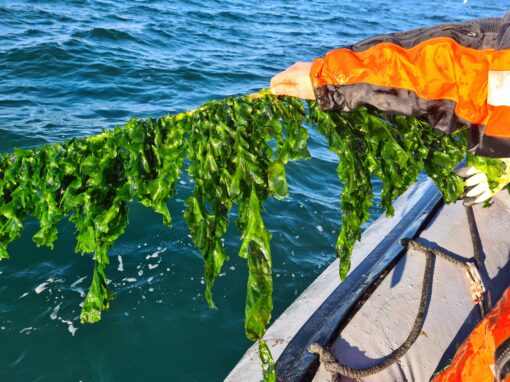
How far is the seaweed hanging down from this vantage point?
252 cm

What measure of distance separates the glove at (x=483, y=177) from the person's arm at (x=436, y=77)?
4.27ft

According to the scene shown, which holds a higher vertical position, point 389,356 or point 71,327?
point 389,356

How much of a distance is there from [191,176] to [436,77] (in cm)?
147

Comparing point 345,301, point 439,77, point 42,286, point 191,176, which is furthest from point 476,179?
point 42,286

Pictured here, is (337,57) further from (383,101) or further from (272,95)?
(272,95)

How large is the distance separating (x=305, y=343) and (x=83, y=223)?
1943mm

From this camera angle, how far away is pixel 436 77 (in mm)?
2074

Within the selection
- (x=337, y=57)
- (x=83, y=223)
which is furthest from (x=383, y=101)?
(x=83, y=223)

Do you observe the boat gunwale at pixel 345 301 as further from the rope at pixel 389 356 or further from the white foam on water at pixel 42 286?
the white foam on water at pixel 42 286

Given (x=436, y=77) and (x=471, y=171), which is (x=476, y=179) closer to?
(x=471, y=171)

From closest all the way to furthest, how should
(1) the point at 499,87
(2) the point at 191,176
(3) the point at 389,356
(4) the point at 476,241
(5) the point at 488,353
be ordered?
(1) the point at 499,87, (5) the point at 488,353, (2) the point at 191,176, (3) the point at 389,356, (4) the point at 476,241

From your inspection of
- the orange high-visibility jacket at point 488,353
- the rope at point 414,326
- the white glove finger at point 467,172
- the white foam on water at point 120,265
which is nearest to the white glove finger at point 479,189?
the white glove finger at point 467,172

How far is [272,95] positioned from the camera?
2770mm

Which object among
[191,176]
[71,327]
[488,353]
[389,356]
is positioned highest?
[191,176]
